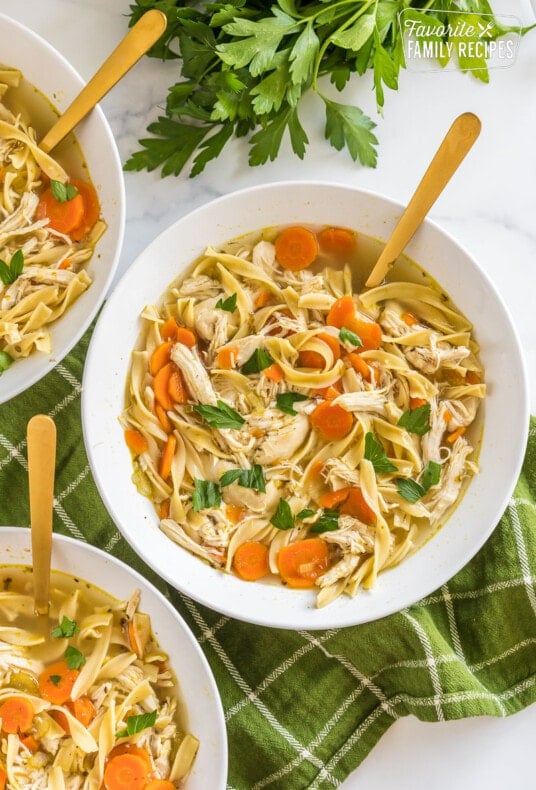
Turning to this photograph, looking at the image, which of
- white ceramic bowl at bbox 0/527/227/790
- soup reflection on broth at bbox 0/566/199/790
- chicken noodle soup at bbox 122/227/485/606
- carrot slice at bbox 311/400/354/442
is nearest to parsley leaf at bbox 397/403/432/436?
chicken noodle soup at bbox 122/227/485/606

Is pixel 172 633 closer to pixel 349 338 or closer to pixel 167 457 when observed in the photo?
pixel 167 457

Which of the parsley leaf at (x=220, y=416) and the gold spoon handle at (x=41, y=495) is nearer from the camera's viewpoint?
the gold spoon handle at (x=41, y=495)

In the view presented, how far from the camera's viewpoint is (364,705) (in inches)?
152

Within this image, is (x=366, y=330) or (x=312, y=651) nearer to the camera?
(x=366, y=330)

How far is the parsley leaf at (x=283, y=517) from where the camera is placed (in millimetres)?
3479

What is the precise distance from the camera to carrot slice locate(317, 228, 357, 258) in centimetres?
355

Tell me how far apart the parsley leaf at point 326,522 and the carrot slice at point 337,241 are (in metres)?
1.15

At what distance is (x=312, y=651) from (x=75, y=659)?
1.10 meters

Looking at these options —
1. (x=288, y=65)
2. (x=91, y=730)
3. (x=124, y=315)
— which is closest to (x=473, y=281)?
(x=288, y=65)

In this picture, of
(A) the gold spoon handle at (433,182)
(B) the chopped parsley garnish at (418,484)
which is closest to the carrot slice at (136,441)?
(B) the chopped parsley garnish at (418,484)

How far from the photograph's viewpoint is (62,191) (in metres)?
3.52

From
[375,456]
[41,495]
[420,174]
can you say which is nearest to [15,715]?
[41,495]

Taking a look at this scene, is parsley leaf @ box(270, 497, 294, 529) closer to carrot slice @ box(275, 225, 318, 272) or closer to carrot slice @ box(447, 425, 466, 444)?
carrot slice @ box(447, 425, 466, 444)

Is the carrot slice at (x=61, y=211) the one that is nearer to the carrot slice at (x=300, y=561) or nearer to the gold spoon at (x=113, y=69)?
the gold spoon at (x=113, y=69)
